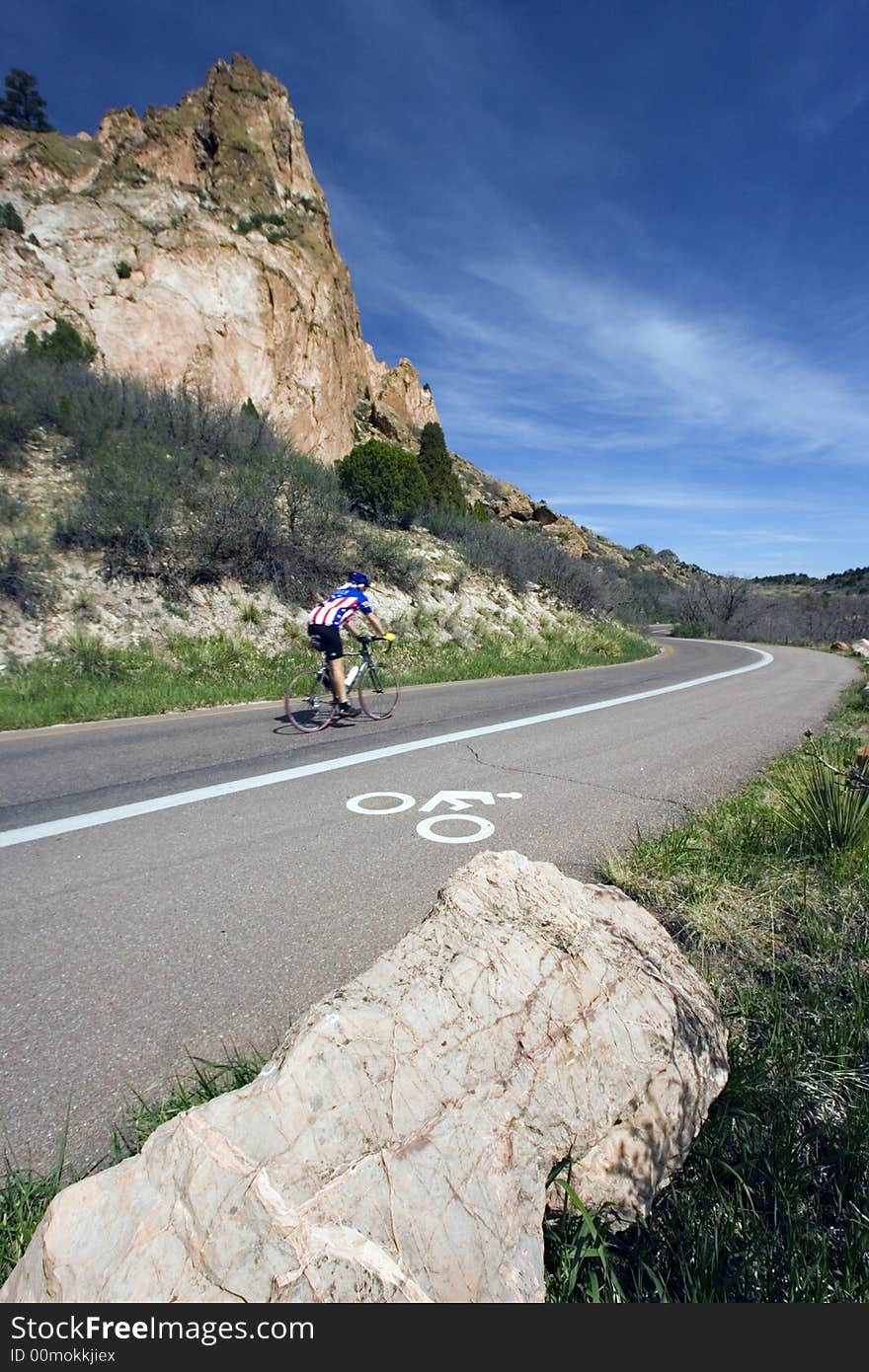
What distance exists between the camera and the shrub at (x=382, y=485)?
69.6 feet

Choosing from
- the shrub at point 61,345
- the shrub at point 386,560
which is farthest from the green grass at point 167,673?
the shrub at point 61,345

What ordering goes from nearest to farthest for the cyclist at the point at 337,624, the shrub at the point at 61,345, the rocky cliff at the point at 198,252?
the cyclist at the point at 337,624 → the shrub at the point at 61,345 → the rocky cliff at the point at 198,252

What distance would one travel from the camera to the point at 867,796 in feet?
11.8

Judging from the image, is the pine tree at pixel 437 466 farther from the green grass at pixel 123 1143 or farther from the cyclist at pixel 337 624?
the green grass at pixel 123 1143

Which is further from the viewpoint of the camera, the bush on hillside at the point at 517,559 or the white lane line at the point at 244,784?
the bush on hillside at the point at 517,559

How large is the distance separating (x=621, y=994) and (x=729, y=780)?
15.1 feet

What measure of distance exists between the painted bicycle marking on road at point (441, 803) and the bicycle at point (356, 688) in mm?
2865

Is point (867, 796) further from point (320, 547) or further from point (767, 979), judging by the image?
point (320, 547)

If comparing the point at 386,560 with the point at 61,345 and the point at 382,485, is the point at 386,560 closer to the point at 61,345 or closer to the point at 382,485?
the point at 382,485

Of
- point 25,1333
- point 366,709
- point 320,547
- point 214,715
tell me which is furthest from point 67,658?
point 25,1333

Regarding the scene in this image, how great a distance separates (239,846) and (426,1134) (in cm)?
317

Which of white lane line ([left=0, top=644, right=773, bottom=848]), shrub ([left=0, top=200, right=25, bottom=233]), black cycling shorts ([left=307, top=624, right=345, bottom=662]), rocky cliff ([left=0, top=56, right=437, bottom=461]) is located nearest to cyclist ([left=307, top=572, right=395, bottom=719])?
black cycling shorts ([left=307, top=624, right=345, bottom=662])

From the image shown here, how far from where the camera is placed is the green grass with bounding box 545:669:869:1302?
1446mm

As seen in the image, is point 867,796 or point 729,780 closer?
point 867,796
